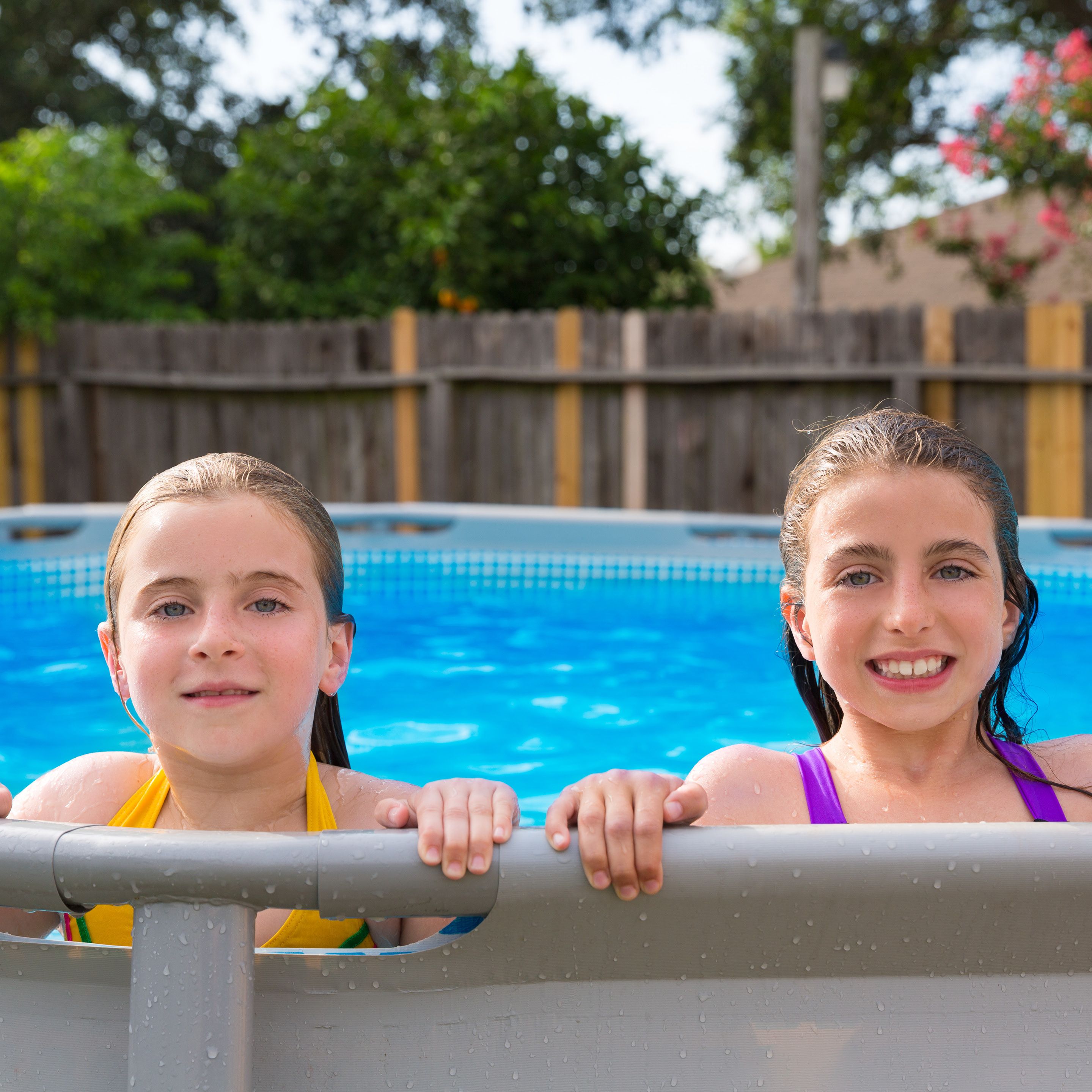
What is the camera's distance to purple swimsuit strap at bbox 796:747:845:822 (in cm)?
175

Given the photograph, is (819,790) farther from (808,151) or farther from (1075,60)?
(1075,60)

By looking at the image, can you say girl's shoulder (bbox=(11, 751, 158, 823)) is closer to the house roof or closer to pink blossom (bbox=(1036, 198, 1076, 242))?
pink blossom (bbox=(1036, 198, 1076, 242))

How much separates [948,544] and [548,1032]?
86cm

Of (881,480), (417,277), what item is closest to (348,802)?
(881,480)

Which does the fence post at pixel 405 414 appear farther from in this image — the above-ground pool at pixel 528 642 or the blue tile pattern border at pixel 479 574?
the blue tile pattern border at pixel 479 574

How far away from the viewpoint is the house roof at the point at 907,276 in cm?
1786

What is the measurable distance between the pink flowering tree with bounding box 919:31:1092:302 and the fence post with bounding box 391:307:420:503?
18.0 ft

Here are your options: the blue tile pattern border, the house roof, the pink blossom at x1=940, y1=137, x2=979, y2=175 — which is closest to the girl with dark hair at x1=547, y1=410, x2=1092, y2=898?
the blue tile pattern border

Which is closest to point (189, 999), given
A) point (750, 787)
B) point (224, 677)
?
point (224, 677)

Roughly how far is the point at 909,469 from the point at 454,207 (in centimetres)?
939

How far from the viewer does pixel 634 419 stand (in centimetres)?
860

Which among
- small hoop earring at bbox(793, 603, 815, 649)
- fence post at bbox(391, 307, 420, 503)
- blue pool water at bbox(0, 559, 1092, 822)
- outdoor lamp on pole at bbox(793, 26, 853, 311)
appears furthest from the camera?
outdoor lamp on pole at bbox(793, 26, 853, 311)

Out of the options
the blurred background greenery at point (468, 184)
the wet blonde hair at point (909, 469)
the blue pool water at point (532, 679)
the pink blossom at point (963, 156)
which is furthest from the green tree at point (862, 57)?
the wet blonde hair at point (909, 469)

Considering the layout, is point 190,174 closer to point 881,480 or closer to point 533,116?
point 533,116
